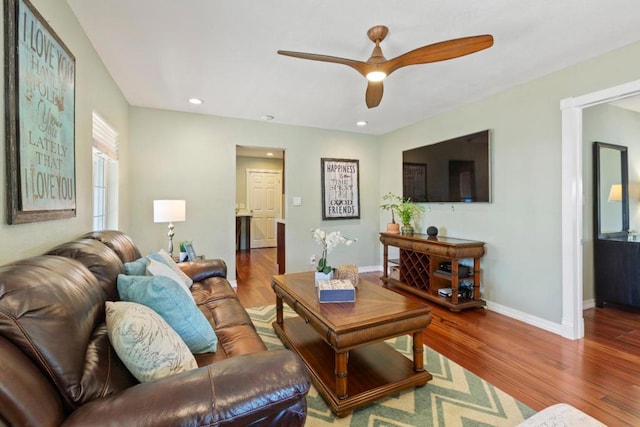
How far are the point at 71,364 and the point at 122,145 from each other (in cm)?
312

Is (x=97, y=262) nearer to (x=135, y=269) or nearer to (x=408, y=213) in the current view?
(x=135, y=269)

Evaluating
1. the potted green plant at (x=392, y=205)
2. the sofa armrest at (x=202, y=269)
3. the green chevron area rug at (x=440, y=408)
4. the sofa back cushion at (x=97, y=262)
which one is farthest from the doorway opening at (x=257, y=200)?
the green chevron area rug at (x=440, y=408)

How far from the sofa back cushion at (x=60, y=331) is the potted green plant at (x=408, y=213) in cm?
366

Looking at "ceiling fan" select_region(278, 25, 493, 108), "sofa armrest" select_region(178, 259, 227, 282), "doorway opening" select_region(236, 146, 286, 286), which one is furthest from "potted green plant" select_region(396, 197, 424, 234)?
"doorway opening" select_region(236, 146, 286, 286)

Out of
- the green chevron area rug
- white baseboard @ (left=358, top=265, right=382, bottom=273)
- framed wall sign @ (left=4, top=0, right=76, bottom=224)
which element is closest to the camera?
framed wall sign @ (left=4, top=0, right=76, bottom=224)

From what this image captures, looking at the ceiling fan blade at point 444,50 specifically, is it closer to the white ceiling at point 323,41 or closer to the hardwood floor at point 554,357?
the white ceiling at point 323,41

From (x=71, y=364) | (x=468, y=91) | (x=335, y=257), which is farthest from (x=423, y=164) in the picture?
(x=71, y=364)

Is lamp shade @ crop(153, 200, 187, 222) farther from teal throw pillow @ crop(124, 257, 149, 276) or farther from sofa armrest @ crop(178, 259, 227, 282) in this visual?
teal throw pillow @ crop(124, 257, 149, 276)

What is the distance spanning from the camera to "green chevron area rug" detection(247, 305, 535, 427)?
1.57 m

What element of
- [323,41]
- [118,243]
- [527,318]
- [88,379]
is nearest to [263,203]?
[118,243]

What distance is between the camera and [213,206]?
13.4ft

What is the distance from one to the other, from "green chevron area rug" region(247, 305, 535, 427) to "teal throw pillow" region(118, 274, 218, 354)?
735 millimetres

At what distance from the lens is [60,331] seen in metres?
0.87

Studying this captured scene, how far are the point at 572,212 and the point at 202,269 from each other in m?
3.30
